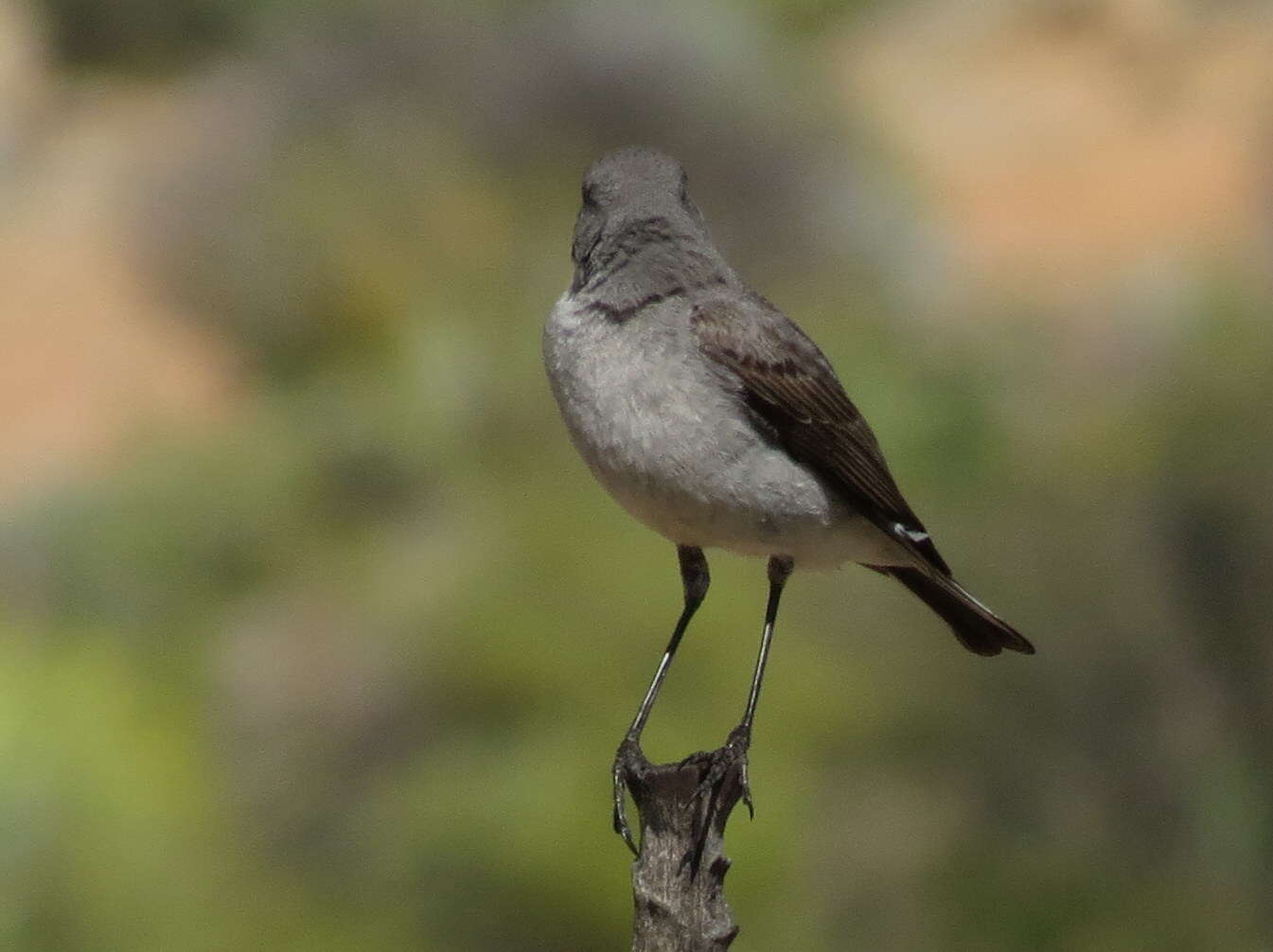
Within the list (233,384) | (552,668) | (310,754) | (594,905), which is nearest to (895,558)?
(594,905)

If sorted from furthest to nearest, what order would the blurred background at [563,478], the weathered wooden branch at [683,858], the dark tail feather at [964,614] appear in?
1. the blurred background at [563,478]
2. the dark tail feather at [964,614]
3. the weathered wooden branch at [683,858]

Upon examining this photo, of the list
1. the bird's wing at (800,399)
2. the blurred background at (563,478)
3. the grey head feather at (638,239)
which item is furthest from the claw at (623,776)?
the blurred background at (563,478)

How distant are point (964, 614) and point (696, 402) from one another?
94cm

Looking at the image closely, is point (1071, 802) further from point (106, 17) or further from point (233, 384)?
point (106, 17)

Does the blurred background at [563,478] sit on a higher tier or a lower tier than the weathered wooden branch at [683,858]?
higher

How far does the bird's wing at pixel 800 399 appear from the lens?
335 centimetres

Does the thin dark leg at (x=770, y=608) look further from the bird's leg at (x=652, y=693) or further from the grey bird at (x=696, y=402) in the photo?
the bird's leg at (x=652, y=693)

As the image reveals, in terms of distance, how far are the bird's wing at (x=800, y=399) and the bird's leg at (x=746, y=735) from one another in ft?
0.72

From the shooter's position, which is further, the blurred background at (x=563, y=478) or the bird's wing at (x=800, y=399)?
the blurred background at (x=563, y=478)

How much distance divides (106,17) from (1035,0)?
5.99 metres

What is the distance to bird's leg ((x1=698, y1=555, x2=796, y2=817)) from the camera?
315 centimetres

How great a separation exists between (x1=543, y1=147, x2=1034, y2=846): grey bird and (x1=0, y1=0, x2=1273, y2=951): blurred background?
2632mm

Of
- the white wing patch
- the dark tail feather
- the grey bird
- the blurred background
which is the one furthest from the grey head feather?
the blurred background

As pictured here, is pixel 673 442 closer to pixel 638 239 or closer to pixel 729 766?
pixel 638 239
